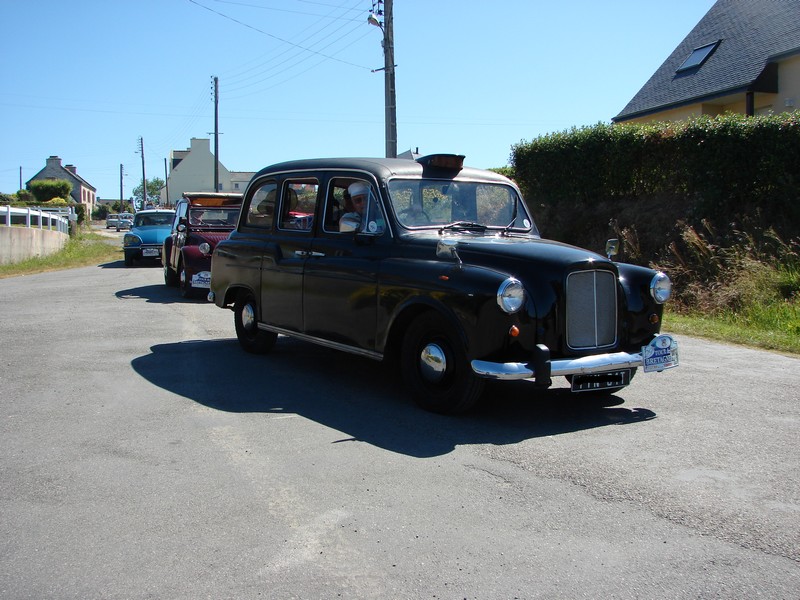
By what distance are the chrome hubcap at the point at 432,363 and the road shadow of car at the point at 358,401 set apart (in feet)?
0.97

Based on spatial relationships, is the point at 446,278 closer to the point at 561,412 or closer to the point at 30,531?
the point at 561,412

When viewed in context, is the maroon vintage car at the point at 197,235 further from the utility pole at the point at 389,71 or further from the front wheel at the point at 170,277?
the utility pole at the point at 389,71

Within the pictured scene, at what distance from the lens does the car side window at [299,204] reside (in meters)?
7.55

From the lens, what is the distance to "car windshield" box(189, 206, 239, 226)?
1441 cm

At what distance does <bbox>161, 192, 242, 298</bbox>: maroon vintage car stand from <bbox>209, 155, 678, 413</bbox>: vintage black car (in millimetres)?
5469

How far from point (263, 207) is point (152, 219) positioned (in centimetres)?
1673

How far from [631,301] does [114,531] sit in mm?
4127

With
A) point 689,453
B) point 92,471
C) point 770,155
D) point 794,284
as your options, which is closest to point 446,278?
point 689,453

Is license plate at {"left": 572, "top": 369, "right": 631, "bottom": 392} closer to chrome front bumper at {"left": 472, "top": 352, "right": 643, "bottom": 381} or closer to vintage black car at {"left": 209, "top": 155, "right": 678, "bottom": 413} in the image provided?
vintage black car at {"left": 209, "top": 155, "right": 678, "bottom": 413}

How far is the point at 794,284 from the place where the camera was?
11102mm

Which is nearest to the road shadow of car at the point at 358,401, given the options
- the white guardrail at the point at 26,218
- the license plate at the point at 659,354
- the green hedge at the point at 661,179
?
the license plate at the point at 659,354

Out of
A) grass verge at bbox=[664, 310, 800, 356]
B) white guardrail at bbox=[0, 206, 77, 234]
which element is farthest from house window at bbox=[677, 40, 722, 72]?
white guardrail at bbox=[0, 206, 77, 234]

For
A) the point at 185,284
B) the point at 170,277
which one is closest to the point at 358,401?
the point at 185,284

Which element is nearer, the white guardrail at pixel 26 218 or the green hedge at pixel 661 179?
the green hedge at pixel 661 179
